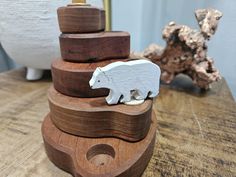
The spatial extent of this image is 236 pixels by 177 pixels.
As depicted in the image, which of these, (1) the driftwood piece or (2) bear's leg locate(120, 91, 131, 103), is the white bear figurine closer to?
(2) bear's leg locate(120, 91, 131, 103)

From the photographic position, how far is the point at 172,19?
2.58ft

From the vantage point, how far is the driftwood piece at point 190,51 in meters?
0.53

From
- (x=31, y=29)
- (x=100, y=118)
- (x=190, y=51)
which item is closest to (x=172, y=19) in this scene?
(x=190, y=51)

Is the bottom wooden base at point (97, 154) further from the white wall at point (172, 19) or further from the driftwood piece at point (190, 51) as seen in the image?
the white wall at point (172, 19)

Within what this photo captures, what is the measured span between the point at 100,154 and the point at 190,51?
380 mm

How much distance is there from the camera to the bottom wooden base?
26 centimetres

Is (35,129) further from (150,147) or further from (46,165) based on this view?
Answer: (150,147)

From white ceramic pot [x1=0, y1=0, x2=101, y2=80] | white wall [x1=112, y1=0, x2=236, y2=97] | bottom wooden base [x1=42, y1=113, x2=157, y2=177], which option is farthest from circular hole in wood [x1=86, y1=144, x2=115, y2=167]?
white wall [x1=112, y1=0, x2=236, y2=97]

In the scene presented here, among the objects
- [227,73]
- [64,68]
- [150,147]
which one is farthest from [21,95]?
[227,73]

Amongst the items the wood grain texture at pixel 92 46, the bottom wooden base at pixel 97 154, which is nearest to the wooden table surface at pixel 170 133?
the bottom wooden base at pixel 97 154

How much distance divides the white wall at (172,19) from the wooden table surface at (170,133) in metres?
0.24

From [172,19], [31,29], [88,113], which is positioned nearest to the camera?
[88,113]

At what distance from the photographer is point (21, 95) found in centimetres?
53

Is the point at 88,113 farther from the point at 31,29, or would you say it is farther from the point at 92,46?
the point at 31,29
